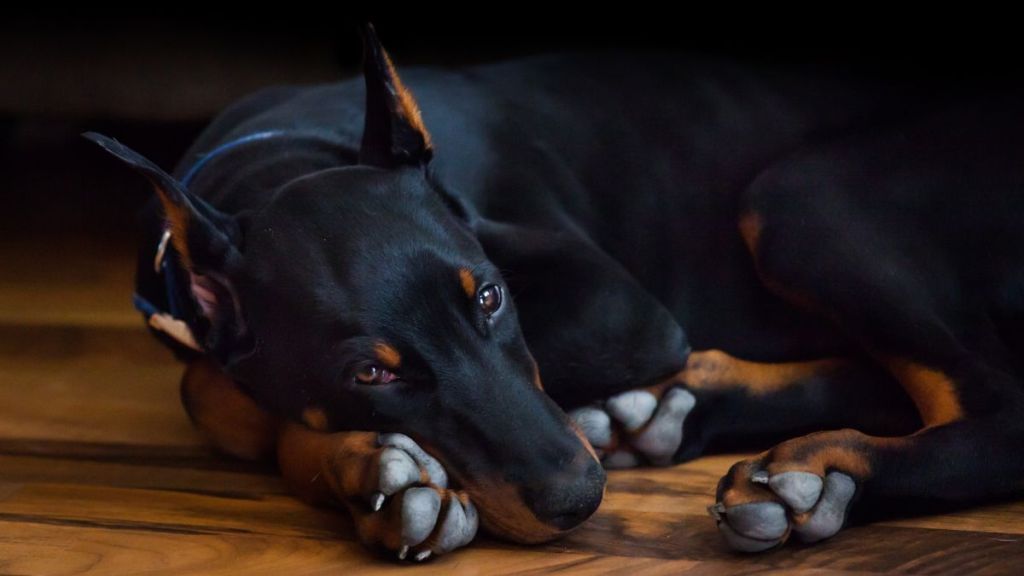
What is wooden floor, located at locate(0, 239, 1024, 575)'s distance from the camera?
2.03m

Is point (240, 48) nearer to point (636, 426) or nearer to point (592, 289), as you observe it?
point (592, 289)

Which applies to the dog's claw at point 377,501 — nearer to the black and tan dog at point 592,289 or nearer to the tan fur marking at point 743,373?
the black and tan dog at point 592,289

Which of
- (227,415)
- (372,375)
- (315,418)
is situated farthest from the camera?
(227,415)

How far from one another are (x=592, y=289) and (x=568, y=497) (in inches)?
24.6

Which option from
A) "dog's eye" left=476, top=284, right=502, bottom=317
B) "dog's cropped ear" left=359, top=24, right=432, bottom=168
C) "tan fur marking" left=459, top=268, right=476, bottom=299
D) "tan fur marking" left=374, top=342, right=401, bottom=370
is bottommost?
"tan fur marking" left=374, top=342, right=401, bottom=370

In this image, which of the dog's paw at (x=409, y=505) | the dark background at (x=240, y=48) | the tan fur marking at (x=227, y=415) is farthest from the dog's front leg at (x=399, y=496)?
the dark background at (x=240, y=48)

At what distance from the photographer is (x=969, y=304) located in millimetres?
2377

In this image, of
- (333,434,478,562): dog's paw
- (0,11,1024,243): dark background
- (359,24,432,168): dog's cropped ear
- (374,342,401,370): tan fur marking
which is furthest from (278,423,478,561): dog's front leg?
(0,11,1024,243): dark background

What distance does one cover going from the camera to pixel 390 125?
228 centimetres

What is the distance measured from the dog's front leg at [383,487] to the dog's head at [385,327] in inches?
1.3

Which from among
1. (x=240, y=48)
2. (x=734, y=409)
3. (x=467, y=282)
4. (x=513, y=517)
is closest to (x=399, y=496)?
(x=513, y=517)

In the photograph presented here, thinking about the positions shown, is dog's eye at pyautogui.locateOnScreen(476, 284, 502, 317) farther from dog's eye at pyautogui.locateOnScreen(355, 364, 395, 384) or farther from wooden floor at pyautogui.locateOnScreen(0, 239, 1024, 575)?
wooden floor at pyautogui.locateOnScreen(0, 239, 1024, 575)

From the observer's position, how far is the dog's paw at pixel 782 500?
1.99 m

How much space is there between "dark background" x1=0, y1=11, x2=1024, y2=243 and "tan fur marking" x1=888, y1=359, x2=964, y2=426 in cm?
108
